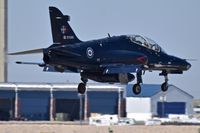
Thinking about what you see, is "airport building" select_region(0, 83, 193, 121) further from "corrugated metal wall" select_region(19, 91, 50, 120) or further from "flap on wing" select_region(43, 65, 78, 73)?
"flap on wing" select_region(43, 65, 78, 73)

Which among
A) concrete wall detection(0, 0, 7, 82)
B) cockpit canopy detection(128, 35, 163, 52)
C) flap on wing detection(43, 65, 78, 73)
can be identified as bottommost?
flap on wing detection(43, 65, 78, 73)

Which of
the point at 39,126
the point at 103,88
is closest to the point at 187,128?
the point at 39,126

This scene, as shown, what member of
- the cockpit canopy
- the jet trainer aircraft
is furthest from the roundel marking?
the cockpit canopy

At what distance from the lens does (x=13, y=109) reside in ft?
530

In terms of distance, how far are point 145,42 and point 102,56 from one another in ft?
13.5

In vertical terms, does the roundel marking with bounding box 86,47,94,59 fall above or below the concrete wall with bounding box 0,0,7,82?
below

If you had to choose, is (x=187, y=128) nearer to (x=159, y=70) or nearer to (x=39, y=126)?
(x=39, y=126)

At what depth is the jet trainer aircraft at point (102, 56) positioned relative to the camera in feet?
223

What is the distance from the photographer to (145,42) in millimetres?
71500

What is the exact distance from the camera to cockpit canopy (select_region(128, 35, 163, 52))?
232 ft

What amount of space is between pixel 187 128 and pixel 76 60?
55.0 m

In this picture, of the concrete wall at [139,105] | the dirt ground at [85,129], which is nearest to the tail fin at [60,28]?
the dirt ground at [85,129]

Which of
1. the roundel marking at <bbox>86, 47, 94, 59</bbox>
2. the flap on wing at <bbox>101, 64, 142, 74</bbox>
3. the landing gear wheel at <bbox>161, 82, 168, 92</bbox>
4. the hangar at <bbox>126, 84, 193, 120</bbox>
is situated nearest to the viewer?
the roundel marking at <bbox>86, 47, 94, 59</bbox>

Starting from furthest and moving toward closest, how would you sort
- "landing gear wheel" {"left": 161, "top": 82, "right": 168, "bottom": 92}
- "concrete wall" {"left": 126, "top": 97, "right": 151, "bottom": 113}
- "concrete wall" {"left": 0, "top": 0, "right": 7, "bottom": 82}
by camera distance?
"concrete wall" {"left": 0, "top": 0, "right": 7, "bottom": 82}
"concrete wall" {"left": 126, "top": 97, "right": 151, "bottom": 113}
"landing gear wheel" {"left": 161, "top": 82, "right": 168, "bottom": 92}
